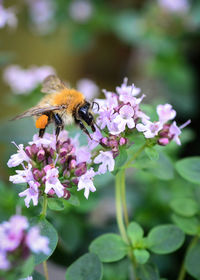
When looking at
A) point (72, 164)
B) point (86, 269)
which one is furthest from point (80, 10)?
point (86, 269)

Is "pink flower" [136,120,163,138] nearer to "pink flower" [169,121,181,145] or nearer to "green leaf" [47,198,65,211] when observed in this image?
"pink flower" [169,121,181,145]

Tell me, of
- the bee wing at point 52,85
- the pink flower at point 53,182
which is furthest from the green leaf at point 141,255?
the bee wing at point 52,85

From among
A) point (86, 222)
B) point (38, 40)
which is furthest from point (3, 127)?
point (38, 40)

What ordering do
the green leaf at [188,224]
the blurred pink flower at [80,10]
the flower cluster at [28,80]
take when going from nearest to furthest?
the green leaf at [188,224]
the flower cluster at [28,80]
the blurred pink flower at [80,10]

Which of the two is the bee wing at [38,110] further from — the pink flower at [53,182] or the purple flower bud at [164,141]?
the purple flower bud at [164,141]

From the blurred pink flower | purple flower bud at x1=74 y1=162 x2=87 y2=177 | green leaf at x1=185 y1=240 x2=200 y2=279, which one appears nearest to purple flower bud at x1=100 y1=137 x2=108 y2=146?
purple flower bud at x1=74 y1=162 x2=87 y2=177

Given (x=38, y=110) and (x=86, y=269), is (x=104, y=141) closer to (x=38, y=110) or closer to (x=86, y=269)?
(x=38, y=110)
